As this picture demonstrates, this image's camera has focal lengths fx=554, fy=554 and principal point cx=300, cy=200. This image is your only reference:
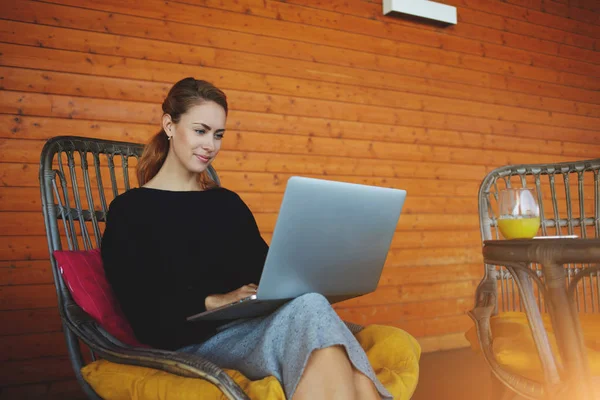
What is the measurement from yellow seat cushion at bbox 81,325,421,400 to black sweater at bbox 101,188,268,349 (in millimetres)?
128

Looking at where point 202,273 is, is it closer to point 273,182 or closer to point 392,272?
point 273,182

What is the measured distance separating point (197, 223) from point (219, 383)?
0.65 m

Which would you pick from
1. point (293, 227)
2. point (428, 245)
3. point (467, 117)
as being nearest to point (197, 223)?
point (293, 227)

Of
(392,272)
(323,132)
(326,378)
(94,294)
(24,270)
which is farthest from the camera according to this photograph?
(392,272)

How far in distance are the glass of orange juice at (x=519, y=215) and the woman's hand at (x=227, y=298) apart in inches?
23.5

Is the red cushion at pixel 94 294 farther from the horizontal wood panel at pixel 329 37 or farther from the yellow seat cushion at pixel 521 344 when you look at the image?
the horizontal wood panel at pixel 329 37

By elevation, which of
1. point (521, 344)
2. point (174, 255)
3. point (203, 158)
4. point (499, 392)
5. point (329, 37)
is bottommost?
point (499, 392)

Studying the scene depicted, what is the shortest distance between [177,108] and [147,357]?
77 cm

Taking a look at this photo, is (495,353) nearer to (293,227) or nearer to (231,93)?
(293,227)

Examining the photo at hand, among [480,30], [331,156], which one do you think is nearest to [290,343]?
[331,156]

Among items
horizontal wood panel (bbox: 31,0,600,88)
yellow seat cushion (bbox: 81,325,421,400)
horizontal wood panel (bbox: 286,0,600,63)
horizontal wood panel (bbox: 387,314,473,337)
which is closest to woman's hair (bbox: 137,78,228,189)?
yellow seat cushion (bbox: 81,325,421,400)

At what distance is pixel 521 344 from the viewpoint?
1393 mm

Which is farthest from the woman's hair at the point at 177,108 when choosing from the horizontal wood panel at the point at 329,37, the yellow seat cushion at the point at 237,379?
the horizontal wood panel at the point at 329,37

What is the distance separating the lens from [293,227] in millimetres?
1014
